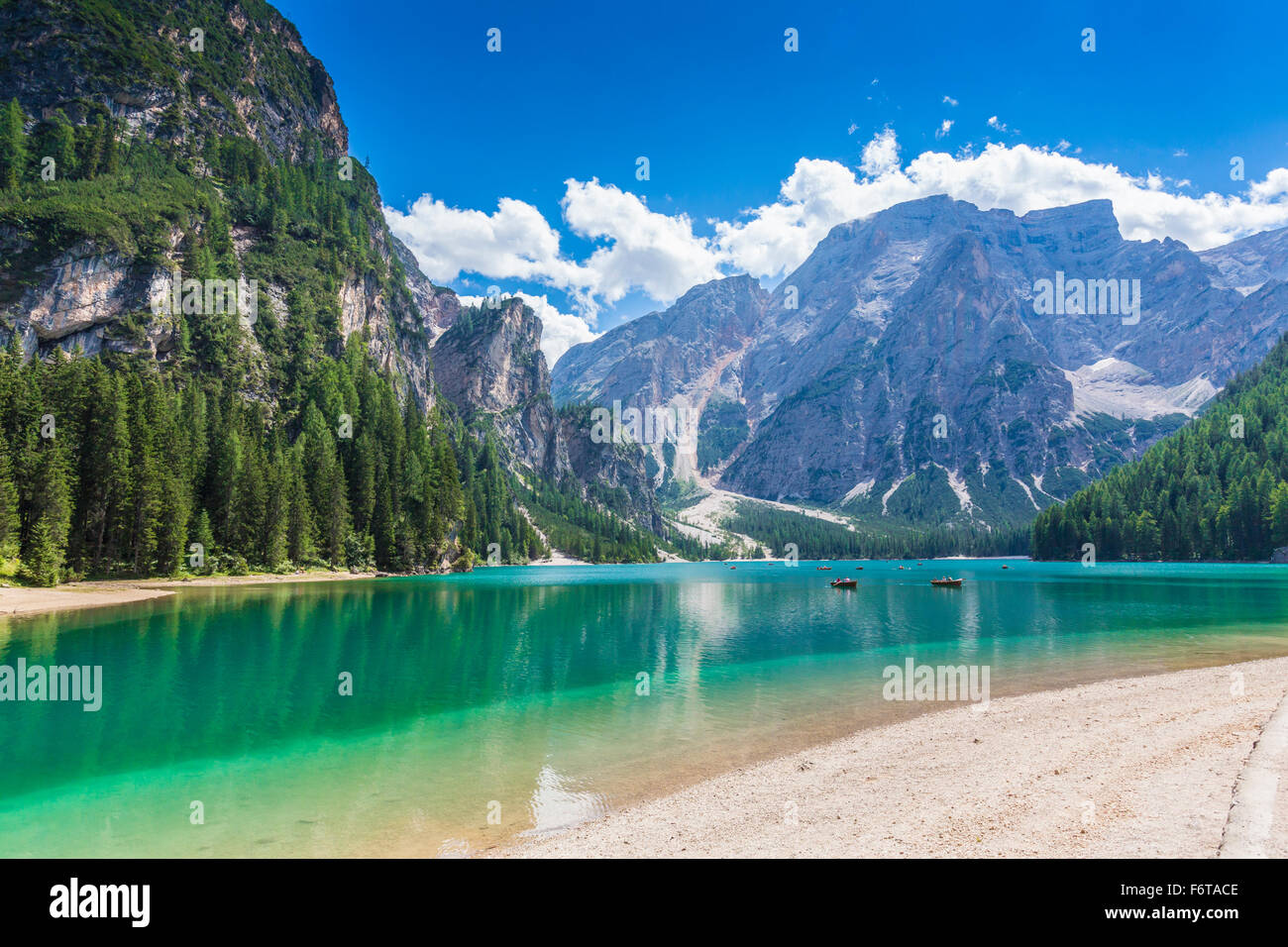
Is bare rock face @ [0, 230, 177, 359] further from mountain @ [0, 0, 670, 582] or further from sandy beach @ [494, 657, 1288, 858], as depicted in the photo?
sandy beach @ [494, 657, 1288, 858]

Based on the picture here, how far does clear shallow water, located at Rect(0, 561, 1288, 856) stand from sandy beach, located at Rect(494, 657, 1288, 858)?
7.11ft

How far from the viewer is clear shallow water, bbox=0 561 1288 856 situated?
625 inches

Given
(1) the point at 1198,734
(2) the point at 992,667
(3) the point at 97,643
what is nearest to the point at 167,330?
(3) the point at 97,643

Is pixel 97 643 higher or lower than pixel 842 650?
higher

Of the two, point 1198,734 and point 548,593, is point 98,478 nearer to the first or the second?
point 548,593

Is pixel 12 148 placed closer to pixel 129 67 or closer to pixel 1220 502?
pixel 129 67

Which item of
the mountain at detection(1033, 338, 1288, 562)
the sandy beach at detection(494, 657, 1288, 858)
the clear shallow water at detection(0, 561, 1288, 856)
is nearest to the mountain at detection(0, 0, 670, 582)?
the clear shallow water at detection(0, 561, 1288, 856)

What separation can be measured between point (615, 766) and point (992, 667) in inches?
1085

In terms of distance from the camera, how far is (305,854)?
13.5 m

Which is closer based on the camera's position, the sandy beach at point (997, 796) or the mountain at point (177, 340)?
the sandy beach at point (997, 796)

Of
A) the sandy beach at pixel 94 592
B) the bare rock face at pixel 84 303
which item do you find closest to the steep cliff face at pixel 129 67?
the bare rock face at pixel 84 303

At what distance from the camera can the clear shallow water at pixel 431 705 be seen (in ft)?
52.1

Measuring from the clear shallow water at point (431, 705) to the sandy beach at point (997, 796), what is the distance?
2.17 m

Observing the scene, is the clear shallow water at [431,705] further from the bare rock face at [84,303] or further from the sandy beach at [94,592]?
the bare rock face at [84,303]
